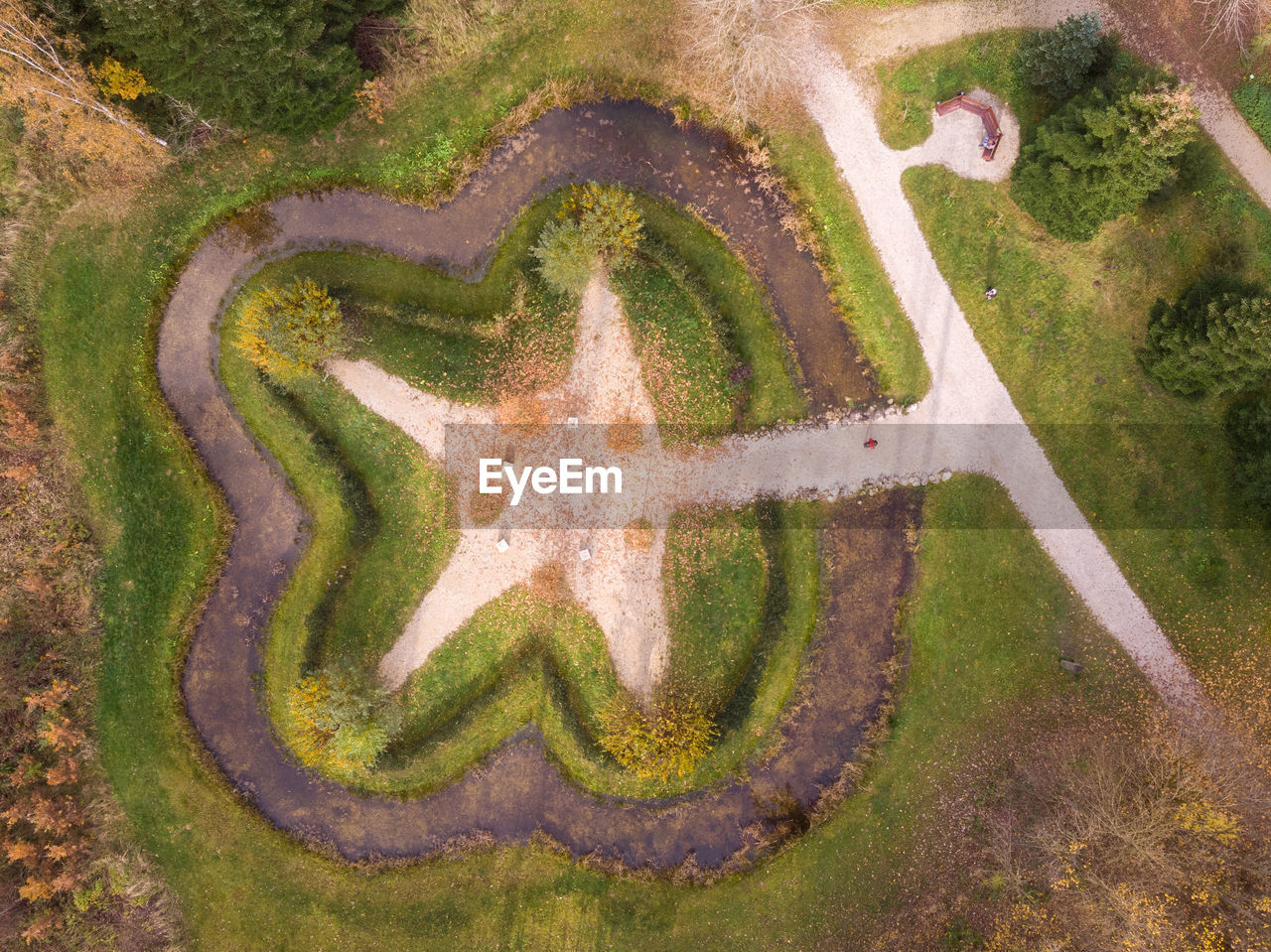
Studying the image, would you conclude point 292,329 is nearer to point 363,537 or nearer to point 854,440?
point 363,537

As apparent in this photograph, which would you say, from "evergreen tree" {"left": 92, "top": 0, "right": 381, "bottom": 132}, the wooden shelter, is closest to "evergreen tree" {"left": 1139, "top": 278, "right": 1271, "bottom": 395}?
the wooden shelter

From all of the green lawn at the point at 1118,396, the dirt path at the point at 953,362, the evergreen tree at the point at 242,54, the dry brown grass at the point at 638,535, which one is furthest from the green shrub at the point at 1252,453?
the evergreen tree at the point at 242,54

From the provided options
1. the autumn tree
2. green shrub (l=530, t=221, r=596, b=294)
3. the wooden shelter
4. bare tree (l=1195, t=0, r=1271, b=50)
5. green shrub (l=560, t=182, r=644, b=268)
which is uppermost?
bare tree (l=1195, t=0, r=1271, b=50)

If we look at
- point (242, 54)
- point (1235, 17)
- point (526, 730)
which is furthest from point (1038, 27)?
point (526, 730)

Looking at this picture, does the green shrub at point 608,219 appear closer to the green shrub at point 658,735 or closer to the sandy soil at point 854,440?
the sandy soil at point 854,440

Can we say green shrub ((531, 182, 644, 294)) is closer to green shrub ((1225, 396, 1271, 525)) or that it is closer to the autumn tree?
the autumn tree

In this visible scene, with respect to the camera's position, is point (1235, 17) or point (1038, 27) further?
point (1038, 27)

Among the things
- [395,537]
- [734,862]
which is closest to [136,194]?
[395,537]
